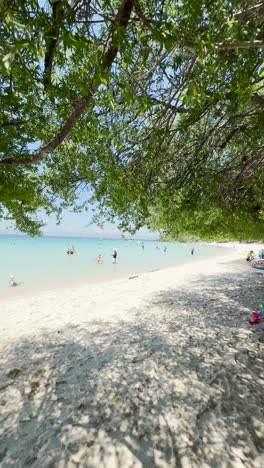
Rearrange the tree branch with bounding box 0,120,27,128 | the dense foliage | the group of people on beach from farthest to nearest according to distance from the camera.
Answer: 1. the group of people on beach
2. the tree branch with bounding box 0,120,27,128
3. the dense foliage

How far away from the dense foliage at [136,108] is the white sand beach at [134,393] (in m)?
4.37

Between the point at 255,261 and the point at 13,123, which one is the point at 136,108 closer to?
the point at 13,123

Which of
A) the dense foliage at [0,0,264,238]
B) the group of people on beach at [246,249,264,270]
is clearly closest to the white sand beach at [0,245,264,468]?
the dense foliage at [0,0,264,238]

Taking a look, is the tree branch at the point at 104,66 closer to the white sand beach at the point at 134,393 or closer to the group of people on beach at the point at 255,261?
the white sand beach at the point at 134,393

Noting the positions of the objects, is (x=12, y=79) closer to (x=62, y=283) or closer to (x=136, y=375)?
(x=136, y=375)

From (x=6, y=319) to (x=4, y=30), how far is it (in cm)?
1169

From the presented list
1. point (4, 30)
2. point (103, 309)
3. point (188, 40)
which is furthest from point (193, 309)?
point (4, 30)

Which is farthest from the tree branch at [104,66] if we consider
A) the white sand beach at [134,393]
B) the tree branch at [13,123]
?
the white sand beach at [134,393]

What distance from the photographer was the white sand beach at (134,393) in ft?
12.2

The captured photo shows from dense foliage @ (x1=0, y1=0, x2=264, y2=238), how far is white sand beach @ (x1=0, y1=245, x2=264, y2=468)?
4.37m

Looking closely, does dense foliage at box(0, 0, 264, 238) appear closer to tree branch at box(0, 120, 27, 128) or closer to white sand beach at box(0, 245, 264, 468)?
tree branch at box(0, 120, 27, 128)

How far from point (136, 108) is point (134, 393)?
20.4 ft

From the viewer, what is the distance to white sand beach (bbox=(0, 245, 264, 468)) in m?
3.72

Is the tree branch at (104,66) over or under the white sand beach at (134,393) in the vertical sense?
over
